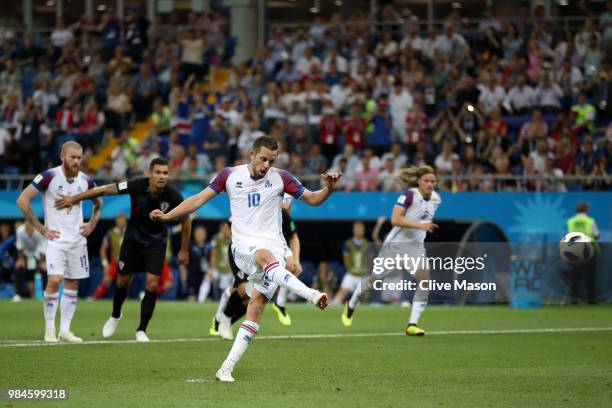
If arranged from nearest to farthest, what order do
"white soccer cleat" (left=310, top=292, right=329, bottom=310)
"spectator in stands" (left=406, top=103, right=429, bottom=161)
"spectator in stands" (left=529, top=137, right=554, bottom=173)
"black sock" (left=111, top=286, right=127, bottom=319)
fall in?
"white soccer cleat" (left=310, top=292, right=329, bottom=310) → "black sock" (left=111, top=286, right=127, bottom=319) → "spectator in stands" (left=529, top=137, right=554, bottom=173) → "spectator in stands" (left=406, top=103, right=429, bottom=161)

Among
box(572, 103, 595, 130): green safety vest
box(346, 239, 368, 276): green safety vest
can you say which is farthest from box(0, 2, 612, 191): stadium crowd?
box(346, 239, 368, 276): green safety vest

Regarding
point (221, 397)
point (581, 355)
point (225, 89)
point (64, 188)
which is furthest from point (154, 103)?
point (221, 397)

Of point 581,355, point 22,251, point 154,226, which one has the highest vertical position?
point 154,226

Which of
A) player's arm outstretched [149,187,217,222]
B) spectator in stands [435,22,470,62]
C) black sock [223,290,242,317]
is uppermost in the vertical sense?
spectator in stands [435,22,470,62]

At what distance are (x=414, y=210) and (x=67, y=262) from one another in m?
5.08

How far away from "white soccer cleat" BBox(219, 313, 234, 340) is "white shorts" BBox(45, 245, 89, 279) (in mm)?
1979

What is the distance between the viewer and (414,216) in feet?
58.2

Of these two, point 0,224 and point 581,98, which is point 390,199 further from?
point 0,224

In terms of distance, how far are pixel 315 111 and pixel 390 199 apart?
4074 millimetres

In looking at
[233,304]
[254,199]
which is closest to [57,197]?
[233,304]

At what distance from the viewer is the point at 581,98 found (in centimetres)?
2800

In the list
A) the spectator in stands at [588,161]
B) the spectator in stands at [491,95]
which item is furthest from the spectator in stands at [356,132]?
the spectator in stands at [588,161]

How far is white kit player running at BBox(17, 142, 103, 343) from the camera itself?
50.9 feet

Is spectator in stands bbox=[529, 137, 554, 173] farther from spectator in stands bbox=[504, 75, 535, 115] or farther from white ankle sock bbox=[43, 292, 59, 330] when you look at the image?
white ankle sock bbox=[43, 292, 59, 330]
